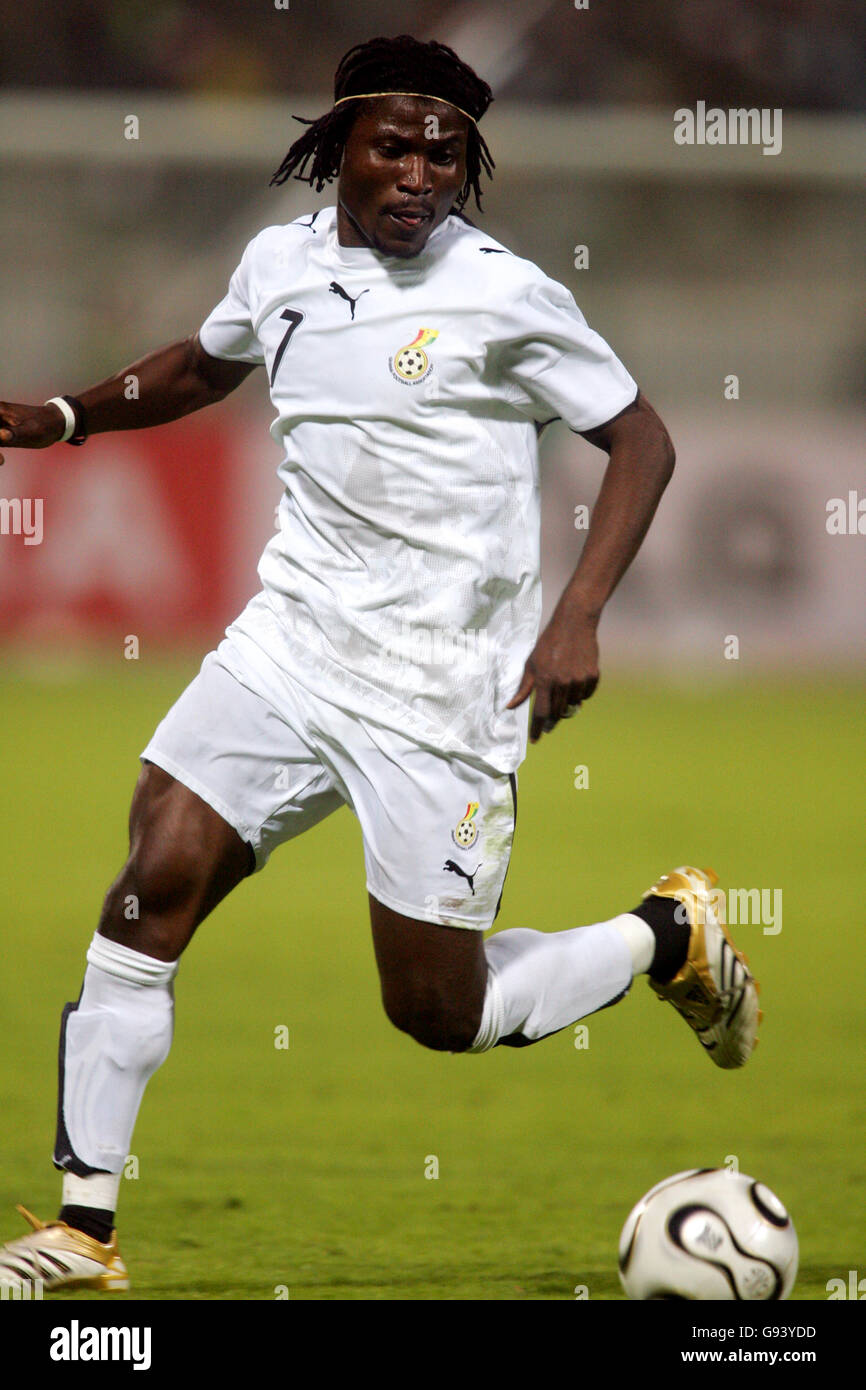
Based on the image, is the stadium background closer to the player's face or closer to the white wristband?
the white wristband

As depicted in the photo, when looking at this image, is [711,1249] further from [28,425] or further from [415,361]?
[28,425]

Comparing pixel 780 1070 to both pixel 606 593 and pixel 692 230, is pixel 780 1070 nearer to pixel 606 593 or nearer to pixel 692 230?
pixel 606 593

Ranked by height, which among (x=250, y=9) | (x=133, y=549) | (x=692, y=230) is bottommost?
(x=133, y=549)

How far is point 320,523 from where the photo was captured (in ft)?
11.2

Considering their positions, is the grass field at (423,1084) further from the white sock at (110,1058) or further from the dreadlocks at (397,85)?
the dreadlocks at (397,85)

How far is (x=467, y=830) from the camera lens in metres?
3.41

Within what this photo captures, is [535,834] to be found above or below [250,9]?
below

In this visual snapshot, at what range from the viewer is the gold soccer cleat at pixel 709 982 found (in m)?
3.82

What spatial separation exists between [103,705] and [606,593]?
9495 millimetres

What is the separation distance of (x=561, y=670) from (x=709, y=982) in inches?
40.8

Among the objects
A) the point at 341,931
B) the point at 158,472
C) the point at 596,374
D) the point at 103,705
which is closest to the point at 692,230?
the point at 158,472

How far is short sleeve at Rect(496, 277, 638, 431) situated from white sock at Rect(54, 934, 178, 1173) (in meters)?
1.24

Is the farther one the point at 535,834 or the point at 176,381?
the point at 535,834

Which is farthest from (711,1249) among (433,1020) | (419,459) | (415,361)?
(415,361)
